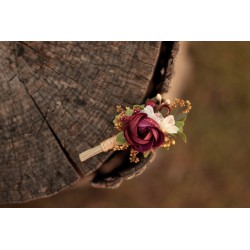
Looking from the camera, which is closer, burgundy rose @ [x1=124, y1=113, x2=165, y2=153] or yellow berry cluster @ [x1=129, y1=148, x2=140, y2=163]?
burgundy rose @ [x1=124, y1=113, x2=165, y2=153]

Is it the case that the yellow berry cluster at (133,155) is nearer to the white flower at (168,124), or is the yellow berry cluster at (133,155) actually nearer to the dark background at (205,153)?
the white flower at (168,124)

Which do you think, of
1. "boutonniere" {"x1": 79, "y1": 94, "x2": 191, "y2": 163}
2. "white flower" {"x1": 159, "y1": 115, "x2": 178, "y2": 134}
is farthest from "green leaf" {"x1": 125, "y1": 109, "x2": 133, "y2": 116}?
"white flower" {"x1": 159, "y1": 115, "x2": 178, "y2": 134}

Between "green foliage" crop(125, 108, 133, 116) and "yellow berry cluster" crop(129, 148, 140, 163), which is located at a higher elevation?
"green foliage" crop(125, 108, 133, 116)

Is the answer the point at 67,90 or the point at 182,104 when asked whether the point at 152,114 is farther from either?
the point at 67,90

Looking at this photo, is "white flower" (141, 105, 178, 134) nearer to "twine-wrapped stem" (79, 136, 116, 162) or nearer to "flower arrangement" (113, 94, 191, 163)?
"flower arrangement" (113, 94, 191, 163)

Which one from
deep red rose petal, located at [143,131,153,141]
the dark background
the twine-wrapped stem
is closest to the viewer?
deep red rose petal, located at [143,131,153,141]

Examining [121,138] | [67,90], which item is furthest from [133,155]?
[67,90]
